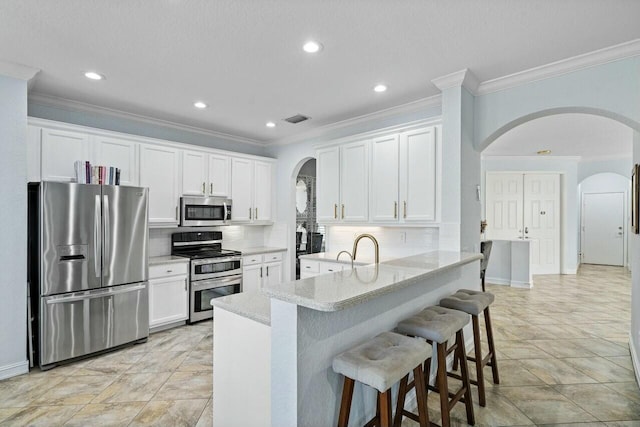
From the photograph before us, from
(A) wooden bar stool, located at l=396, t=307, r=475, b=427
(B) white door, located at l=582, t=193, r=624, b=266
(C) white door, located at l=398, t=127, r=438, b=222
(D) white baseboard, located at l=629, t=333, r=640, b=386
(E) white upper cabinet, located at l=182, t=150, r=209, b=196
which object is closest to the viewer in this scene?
(A) wooden bar stool, located at l=396, t=307, r=475, b=427

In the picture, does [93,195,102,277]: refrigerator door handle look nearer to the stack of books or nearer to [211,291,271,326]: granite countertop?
the stack of books

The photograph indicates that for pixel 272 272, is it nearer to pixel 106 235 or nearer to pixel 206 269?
pixel 206 269

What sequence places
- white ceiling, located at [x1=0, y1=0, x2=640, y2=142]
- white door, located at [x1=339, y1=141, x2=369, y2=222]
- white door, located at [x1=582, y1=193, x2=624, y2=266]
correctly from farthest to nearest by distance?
white door, located at [x1=582, y1=193, x2=624, y2=266]
white door, located at [x1=339, y1=141, x2=369, y2=222]
white ceiling, located at [x1=0, y1=0, x2=640, y2=142]

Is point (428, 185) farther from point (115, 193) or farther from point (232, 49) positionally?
point (115, 193)

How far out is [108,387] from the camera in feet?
8.95

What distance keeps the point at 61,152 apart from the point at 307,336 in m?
3.35

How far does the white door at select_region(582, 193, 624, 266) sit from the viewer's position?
28.9 ft

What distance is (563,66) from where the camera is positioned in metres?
2.75

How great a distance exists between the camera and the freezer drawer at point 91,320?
302cm

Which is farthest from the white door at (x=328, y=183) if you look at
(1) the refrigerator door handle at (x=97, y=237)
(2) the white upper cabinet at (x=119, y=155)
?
(1) the refrigerator door handle at (x=97, y=237)

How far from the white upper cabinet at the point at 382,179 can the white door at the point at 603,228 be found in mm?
8509

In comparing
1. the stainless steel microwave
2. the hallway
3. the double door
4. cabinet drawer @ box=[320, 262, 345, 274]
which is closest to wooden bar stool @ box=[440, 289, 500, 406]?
the hallway

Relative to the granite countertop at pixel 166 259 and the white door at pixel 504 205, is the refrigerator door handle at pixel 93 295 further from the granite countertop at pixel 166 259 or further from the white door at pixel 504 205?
the white door at pixel 504 205

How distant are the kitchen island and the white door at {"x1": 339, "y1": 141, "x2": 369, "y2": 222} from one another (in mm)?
1881
